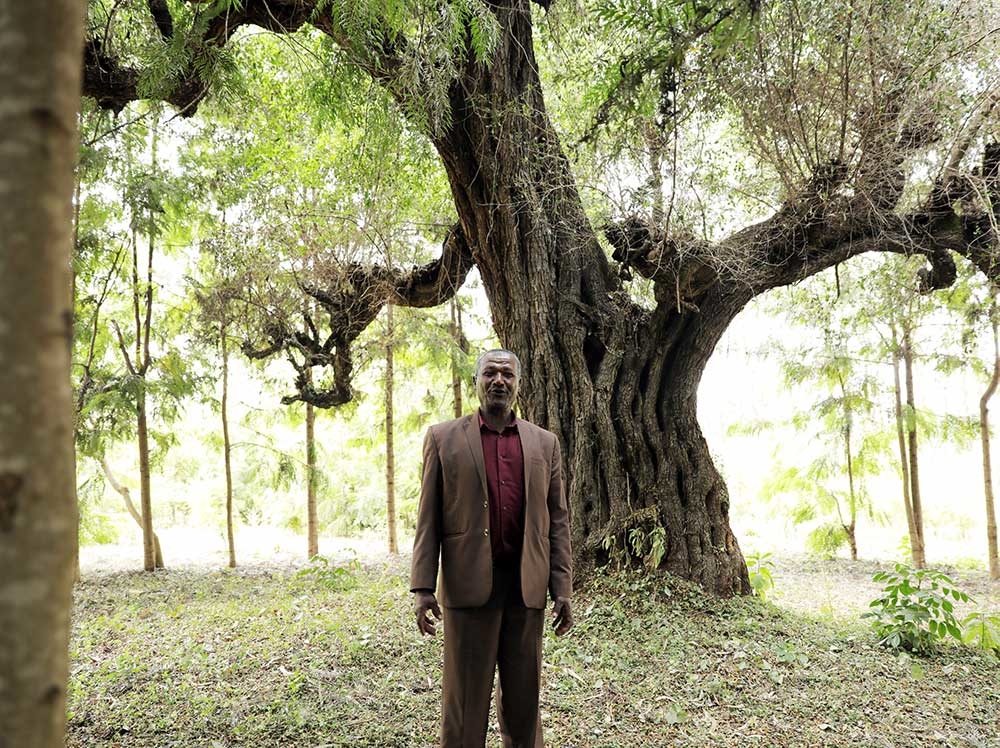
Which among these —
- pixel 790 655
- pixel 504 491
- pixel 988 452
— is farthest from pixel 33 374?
pixel 988 452

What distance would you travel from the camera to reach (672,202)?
5.46 metres

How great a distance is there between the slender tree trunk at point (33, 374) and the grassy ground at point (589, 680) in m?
3.46

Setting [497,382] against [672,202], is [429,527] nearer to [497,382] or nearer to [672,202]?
[497,382]

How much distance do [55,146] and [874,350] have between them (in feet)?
38.5

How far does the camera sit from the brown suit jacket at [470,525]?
3.19m

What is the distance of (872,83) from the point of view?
17.0 ft

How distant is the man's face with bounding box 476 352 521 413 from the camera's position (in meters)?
3.45

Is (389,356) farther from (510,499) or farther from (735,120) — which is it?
(510,499)

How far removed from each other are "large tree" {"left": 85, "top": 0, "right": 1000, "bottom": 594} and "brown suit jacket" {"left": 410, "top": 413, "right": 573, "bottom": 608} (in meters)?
2.45

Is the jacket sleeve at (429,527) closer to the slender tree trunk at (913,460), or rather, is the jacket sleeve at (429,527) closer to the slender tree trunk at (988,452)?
the slender tree trunk at (913,460)

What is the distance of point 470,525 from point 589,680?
7.42ft

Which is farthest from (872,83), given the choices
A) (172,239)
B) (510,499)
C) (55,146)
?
(172,239)

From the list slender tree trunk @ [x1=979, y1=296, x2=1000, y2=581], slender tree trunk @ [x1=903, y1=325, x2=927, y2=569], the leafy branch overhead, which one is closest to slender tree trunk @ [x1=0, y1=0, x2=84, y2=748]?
the leafy branch overhead

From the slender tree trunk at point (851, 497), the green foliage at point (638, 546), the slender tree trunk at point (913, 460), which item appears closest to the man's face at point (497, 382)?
the green foliage at point (638, 546)
